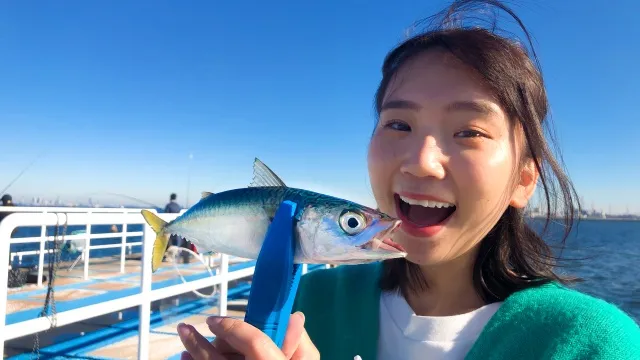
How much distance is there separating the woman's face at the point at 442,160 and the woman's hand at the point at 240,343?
54cm

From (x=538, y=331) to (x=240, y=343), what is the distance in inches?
38.8

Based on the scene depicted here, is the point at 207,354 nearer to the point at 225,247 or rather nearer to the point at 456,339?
the point at 225,247

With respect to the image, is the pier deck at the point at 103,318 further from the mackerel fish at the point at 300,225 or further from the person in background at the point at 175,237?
the mackerel fish at the point at 300,225

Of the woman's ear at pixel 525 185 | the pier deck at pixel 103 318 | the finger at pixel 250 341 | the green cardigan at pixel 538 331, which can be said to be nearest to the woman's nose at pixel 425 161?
the woman's ear at pixel 525 185

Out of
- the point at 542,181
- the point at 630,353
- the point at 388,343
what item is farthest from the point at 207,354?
the point at 542,181

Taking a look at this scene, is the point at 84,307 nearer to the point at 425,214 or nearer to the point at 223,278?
the point at 223,278

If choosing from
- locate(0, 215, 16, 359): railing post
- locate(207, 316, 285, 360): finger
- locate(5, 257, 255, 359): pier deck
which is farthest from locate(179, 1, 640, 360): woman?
locate(5, 257, 255, 359): pier deck

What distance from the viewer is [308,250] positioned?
1.00 m

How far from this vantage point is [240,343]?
3.04ft

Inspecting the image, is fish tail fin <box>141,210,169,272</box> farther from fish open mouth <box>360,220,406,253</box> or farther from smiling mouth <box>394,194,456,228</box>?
smiling mouth <box>394,194,456,228</box>

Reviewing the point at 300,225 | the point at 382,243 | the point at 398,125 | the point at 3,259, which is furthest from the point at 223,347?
the point at 3,259

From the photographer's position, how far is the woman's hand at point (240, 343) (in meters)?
0.92

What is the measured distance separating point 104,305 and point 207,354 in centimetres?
265

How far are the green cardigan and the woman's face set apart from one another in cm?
28
